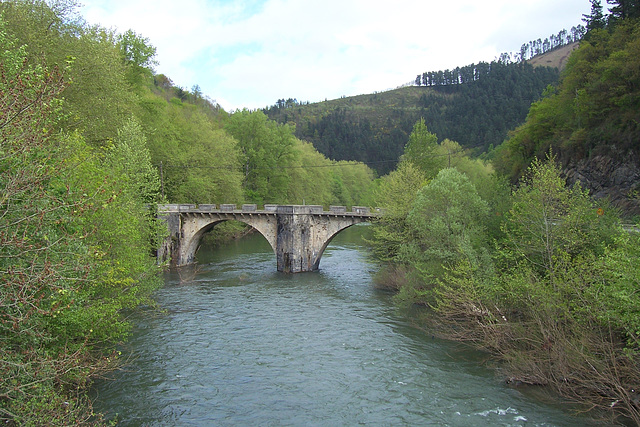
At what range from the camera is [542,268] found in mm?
19094

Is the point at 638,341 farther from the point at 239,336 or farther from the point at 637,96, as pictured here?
the point at 637,96

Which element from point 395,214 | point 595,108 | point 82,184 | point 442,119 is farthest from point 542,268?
point 442,119

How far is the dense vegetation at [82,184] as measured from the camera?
955 centimetres

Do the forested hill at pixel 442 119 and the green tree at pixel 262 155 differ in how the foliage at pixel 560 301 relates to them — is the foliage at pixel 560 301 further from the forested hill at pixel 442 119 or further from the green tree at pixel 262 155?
the forested hill at pixel 442 119

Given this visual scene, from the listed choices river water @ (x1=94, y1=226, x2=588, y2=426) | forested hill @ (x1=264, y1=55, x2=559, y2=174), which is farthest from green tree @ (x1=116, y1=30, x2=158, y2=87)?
forested hill @ (x1=264, y1=55, x2=559, y2=174)

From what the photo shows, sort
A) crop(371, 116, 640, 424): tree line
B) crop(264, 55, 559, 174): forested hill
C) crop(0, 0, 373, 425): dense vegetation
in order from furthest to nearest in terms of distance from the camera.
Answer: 1. crop(264, 55, 559, 174): forested hill
2. crop(371, 116, 640, 424): tree line
3. crop(0, 0, 373, 425): dense vegetation

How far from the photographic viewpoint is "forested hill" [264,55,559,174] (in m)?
145

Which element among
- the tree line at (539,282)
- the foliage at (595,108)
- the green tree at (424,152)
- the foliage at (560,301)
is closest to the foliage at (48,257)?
the tree line at (539,282)

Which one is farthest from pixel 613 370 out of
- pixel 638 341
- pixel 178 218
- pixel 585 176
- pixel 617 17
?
pixel 617 17

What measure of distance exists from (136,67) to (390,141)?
115095 millimetres

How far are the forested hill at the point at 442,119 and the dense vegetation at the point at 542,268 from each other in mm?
100639

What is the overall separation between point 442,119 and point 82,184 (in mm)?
157893

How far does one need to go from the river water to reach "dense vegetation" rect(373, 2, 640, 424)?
1327mm

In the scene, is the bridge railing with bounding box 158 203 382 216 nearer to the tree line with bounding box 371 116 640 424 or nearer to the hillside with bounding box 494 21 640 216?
the tree line with bounding box 371 116 640 424
